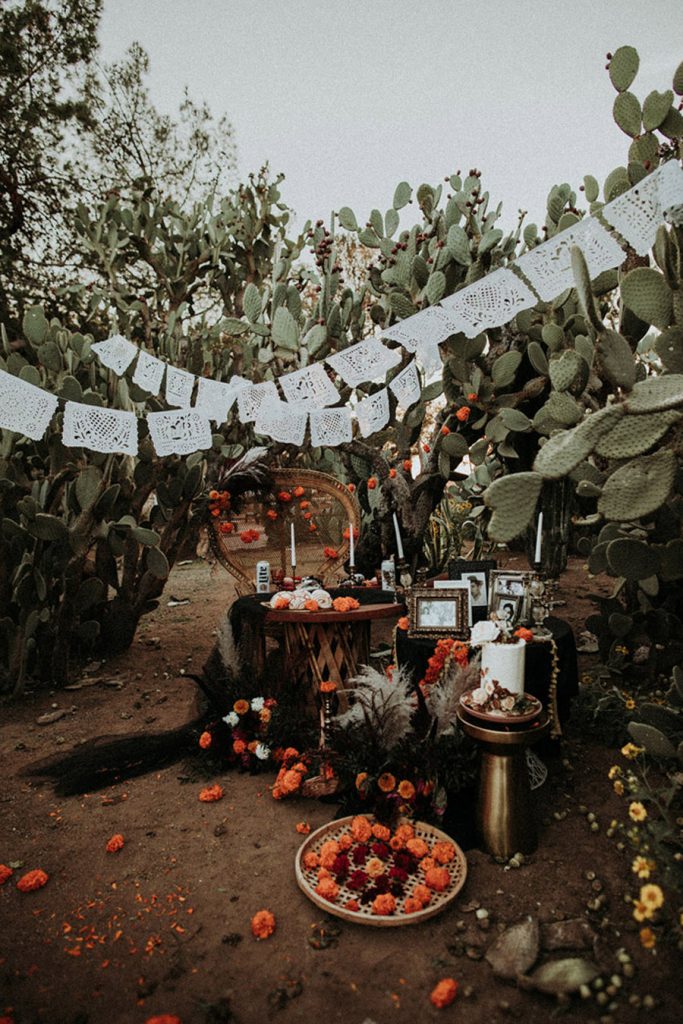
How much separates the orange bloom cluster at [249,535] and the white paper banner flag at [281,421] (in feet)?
2.74

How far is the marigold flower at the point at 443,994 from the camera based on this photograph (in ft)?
5.23

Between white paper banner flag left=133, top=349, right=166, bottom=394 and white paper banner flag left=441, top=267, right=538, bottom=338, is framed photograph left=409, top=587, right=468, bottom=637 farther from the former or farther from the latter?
white paper banner flag left=133, top=349, right=166, bottom=394

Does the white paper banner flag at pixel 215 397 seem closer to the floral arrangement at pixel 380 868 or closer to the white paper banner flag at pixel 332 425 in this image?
the white paper banner flag at pixel 332 425

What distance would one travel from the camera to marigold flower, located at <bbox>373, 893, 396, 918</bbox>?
1885 millimetres

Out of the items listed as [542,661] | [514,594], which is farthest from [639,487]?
[514,594]

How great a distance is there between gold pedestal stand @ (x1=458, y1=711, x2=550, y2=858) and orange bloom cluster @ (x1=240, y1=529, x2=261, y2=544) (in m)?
2.58

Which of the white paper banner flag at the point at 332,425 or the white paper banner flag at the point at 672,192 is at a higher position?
the white paper banner flag at the point at 672,192

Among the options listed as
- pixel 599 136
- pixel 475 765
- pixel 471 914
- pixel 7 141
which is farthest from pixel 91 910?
pixel 7 141

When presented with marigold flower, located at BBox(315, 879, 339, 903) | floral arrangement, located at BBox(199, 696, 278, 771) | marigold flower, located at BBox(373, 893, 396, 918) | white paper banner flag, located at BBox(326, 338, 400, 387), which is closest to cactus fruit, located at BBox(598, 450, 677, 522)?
marigold flower, located at BBox(373, 893, 396, 918)

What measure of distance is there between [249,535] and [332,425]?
1048 mm

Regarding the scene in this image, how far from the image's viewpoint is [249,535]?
4.52m

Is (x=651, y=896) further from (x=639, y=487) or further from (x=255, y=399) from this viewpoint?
(x=255, y=399)

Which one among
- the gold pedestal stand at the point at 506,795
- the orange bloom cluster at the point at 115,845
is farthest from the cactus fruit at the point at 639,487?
the orange bloom cluster at the point at 115,845

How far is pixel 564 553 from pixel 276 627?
138 inches
